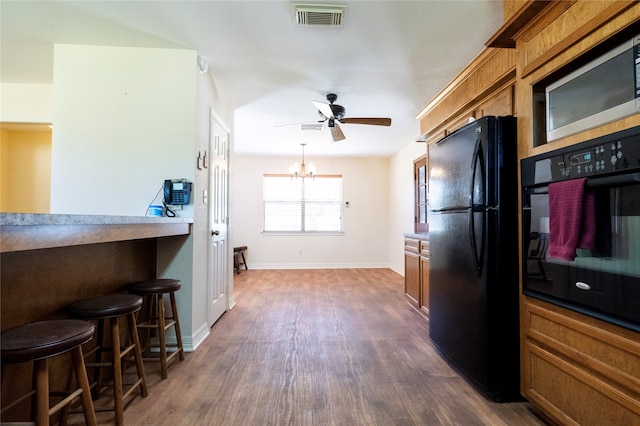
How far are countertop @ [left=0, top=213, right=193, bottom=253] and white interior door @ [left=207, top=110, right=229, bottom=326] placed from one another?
1212mm

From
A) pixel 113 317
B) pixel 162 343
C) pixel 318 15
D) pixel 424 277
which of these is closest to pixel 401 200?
pixel 424 277

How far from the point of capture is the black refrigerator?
1.70m

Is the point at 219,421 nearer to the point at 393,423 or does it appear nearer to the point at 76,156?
the point at 393,423

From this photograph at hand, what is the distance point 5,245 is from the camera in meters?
0.83

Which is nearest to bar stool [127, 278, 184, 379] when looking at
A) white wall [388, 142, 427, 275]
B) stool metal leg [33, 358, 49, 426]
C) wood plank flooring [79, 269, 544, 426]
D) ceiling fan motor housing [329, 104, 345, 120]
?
wood plank flooring [79, 269, 544, 426]

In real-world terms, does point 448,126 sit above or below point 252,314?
above

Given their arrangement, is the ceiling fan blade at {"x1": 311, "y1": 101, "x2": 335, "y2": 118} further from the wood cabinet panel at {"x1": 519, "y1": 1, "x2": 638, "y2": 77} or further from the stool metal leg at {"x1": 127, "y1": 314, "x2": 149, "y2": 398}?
the stool metal leg at {"x1": 127, "y1": 314, "x2": 149, "y2": 398}

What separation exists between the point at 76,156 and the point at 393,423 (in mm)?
2942

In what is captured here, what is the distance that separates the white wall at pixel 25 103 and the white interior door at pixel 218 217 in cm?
176

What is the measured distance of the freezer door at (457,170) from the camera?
181cm

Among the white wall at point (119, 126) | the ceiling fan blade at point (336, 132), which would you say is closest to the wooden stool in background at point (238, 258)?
the ceiling fan blade at point (336, 132)

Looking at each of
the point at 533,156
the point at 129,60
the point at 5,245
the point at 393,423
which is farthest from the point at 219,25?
the point at 393,423

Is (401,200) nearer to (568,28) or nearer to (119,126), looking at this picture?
(568,28)

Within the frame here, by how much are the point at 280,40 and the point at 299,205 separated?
4598 millimetres
